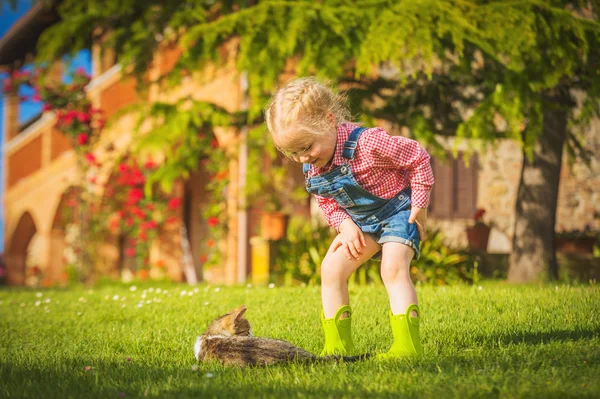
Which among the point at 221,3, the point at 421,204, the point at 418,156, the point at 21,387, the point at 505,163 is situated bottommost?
the point at 21,387

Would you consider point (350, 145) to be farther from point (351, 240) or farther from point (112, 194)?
point (112, 194)

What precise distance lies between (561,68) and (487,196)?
5734 millimetres

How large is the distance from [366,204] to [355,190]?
0.09 meters

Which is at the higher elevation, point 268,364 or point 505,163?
point 505,163

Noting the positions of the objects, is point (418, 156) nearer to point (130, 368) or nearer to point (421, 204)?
point (421, 204)

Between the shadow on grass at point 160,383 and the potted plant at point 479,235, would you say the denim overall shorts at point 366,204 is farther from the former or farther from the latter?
the potted plant at point 479,235

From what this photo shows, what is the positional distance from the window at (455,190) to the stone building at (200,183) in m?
0.02

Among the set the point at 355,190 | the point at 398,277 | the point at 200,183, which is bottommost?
the point at 398,277

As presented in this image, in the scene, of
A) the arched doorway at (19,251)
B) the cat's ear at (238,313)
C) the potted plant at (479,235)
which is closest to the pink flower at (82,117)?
the potted plant at (479,235)

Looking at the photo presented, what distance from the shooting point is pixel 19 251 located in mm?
20000

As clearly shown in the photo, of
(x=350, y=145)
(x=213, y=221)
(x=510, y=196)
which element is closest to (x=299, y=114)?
(x=350, y=145)

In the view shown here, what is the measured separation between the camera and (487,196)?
11406 mm

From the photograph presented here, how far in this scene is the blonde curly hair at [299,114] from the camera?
3297 mm

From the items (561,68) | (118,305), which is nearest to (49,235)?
(118,305)
